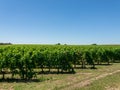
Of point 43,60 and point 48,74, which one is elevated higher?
point 43,60

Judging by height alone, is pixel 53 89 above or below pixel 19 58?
below

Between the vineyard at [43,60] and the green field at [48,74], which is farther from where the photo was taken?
the vineyard at [43,60]

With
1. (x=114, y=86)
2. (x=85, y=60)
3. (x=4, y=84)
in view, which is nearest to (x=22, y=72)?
(x=4, y=84)

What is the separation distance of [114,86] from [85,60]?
18.2 meters

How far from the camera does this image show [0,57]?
22.5 m

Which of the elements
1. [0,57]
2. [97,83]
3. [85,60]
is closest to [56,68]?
[85,60]

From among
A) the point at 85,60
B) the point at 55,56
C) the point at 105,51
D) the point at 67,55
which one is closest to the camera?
the point at 55,56

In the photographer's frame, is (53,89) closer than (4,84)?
Yes

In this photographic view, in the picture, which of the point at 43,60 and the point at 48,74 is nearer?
the point at 48,74

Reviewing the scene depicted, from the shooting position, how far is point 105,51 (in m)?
43.8

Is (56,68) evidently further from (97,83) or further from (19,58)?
(97,83)

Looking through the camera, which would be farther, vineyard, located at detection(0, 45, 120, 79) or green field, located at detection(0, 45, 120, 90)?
vineyard, located at detection(0, 45, 120, 79)

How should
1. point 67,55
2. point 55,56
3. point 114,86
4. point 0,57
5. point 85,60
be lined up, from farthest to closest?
point 85,60 → point 67,55 → point 55,56 → point 0,57 → point 114,86

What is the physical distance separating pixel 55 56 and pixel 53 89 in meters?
12.6
